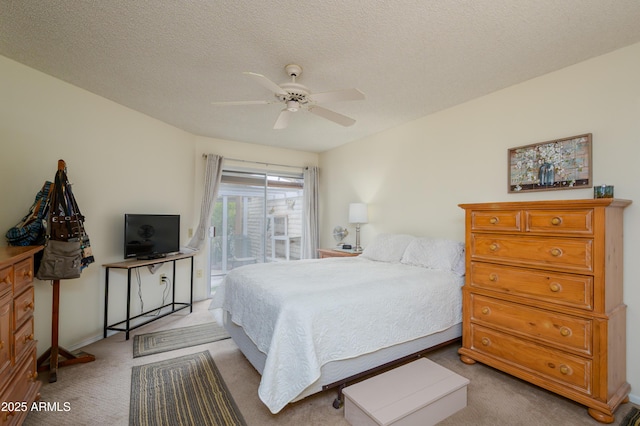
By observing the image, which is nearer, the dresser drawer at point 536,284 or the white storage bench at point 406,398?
the white storage bench at point 406,398

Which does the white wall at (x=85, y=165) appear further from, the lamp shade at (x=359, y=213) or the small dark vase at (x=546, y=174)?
the small dark vase at (x=546, y=174)

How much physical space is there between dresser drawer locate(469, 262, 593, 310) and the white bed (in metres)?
0.25

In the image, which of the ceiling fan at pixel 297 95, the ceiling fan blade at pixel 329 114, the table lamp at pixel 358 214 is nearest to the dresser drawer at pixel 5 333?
the ceiling fan at pixel 297 95

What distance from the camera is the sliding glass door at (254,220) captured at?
4.87 metres

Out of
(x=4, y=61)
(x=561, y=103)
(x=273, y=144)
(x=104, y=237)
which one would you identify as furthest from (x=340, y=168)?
(x=4, y=61)

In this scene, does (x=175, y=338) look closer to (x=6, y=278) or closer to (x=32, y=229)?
(x=32, y=229)

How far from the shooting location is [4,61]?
91.2 inches

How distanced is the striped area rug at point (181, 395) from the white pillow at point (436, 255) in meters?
2.13

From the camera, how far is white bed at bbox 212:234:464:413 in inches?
69.6

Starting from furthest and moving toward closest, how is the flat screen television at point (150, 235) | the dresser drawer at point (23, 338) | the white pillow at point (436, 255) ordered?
the flat screen television at point (150, 235) < the white pillow at point (436, 255) < the dresser drawer at point (23, 338)

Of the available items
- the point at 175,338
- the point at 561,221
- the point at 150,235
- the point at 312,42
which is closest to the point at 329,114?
the point at 312,42

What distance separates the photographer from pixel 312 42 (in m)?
2.09

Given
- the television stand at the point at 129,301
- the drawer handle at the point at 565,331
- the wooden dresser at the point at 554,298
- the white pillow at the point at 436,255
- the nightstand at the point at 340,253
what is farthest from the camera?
the nightstand at the point at 340,253

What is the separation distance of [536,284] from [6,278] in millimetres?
3326
